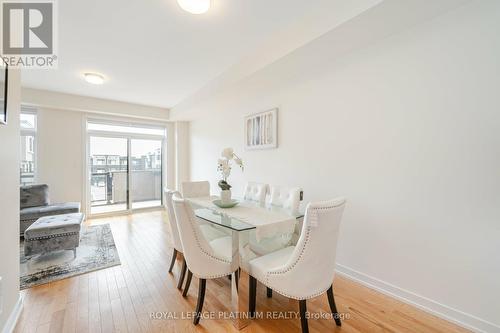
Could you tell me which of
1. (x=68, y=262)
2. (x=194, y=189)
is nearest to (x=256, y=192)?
(x=194, y=189)

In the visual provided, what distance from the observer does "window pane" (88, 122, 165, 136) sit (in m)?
5.02

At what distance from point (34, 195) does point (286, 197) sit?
4.68 meters

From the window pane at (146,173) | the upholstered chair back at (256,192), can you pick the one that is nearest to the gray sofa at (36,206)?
the window pane at (146,173)

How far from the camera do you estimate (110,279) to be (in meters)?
2.34

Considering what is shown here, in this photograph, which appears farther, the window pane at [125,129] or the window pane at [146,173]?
the window pane at [146,173]

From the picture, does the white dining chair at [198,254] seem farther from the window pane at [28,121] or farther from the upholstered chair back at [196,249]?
the window pane at [28,121]

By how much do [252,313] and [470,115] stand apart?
7.78ft

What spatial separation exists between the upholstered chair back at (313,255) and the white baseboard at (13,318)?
6.45 feet

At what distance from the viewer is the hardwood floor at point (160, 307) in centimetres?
165

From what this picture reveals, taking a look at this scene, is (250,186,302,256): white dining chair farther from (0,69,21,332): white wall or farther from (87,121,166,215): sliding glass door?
(87,121,166,215): sliding glass door

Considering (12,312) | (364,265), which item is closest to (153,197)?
(12,312)

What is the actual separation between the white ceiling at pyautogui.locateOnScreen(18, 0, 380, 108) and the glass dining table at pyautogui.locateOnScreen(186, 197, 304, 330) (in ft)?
6.05

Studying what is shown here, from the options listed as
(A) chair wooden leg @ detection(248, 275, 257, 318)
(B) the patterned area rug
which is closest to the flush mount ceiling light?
(A) chair wooden leg @ detection(248, 275, 257, 318)

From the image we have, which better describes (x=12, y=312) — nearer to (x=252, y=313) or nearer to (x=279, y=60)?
(x=252, y=313)
